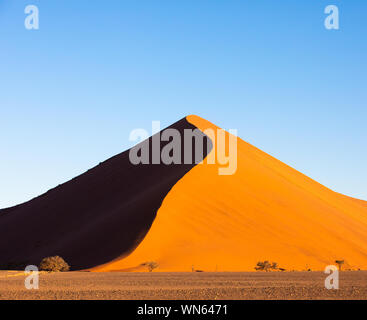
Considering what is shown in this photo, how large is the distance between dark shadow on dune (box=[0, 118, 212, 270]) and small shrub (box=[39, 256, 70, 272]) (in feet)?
6.56

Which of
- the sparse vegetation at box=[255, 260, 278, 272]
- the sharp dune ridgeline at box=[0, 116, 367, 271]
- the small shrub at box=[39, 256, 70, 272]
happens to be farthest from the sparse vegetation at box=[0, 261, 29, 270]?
the sparse vegetation at box=[255, 260, 278, 272]

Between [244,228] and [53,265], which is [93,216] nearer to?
[244,228]

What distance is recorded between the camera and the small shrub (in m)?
45.8

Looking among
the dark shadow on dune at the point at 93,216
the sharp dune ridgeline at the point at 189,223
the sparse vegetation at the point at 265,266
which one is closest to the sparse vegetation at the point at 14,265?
the dark shadow on dune at the point at 93,216

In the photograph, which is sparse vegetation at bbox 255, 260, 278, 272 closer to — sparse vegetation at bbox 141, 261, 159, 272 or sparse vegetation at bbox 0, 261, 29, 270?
sparse vegetation at bbox 141, 261, 159, 272

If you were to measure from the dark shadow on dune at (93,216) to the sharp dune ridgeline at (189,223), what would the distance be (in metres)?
0.16

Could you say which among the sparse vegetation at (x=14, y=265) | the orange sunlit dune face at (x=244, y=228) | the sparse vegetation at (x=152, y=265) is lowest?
the sparse vegetation at (x=152, y=265)

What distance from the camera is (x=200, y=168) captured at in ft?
213

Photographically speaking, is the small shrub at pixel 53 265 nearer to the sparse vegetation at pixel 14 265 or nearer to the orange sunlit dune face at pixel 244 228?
the orange sunlit dune face at pixel 244 228

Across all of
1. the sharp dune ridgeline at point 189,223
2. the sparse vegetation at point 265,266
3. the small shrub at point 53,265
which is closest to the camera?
the small shrub at point 53,265

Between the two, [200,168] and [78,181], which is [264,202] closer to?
[200,168]

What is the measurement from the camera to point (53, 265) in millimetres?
46219

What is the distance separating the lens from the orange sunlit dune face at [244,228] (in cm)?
4838
